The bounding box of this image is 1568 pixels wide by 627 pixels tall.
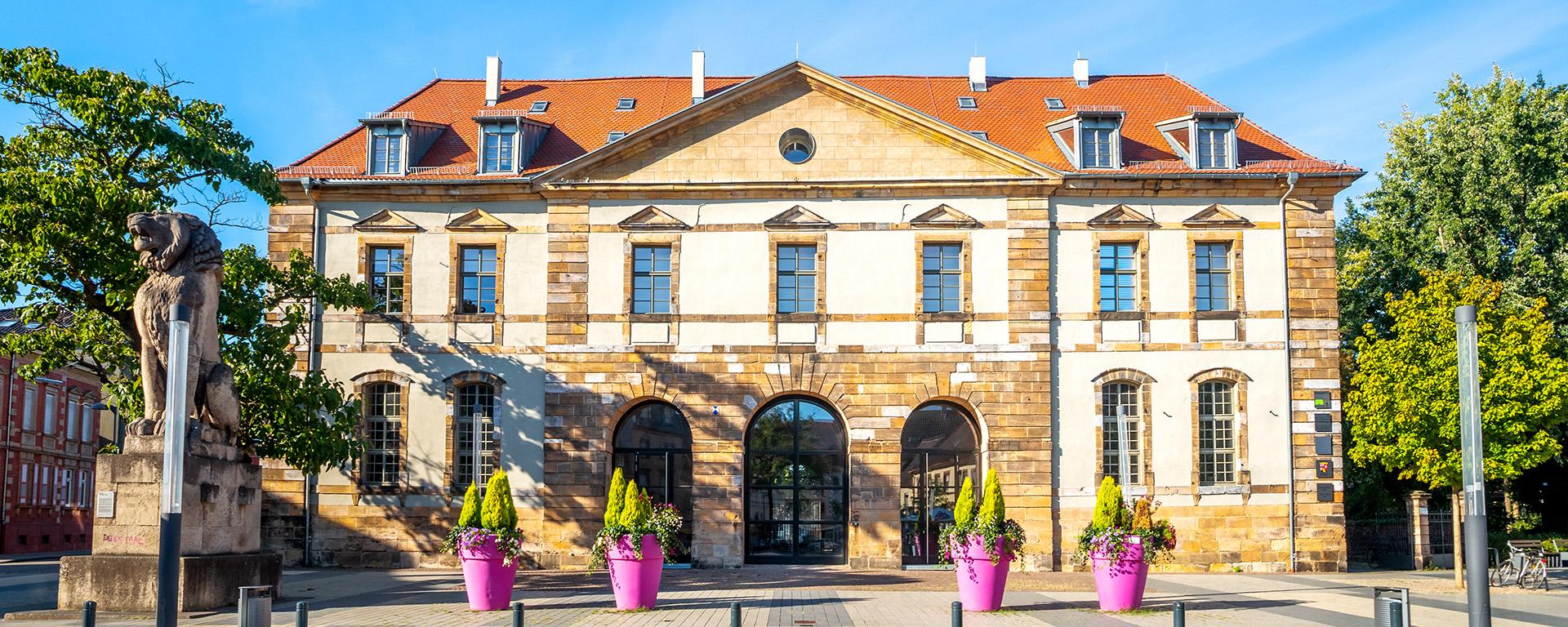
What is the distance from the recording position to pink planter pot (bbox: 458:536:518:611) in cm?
1786

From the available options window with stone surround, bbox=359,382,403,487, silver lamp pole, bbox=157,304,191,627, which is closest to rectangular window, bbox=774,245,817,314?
window with stone surround, bbox=359,382,403,487

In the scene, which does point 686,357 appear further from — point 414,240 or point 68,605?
point 68,605

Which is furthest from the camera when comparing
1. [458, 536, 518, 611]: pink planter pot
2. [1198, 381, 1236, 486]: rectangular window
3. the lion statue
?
[1198, 381, 1236, 486]: rectangular window

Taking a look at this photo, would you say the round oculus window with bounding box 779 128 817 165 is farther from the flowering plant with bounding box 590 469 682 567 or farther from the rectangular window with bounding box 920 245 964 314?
the flowering plant with bounding box 590 469 682 567

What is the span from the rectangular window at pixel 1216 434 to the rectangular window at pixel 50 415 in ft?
128

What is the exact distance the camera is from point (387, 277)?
1100 inches

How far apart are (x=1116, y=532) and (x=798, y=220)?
11.4m

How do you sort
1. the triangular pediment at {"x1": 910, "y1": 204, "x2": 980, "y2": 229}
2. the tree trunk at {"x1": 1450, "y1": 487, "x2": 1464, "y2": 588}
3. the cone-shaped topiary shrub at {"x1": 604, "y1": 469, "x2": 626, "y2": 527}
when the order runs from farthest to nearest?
the triangular pediment at {"x1": 910, "y1": 204, "x2": 980, "y2": 229}
the tree trunk at {"x1": 1450, "y1": 487, "x2": 1464, "y2": 588}
the cone-shaped topiary shrub at {"x1": 604, "y1": 469, "x2": 626, "y2": 527}

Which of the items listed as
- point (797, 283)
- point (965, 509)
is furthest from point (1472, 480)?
point (797, 283)

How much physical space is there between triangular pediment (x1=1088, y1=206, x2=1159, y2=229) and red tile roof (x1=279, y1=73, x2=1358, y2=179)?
91cm

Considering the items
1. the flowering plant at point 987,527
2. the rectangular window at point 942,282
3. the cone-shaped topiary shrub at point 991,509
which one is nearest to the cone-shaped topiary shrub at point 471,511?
the flowering plant at point 987,527

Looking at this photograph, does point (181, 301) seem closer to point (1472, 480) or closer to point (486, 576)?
point (486, 576)

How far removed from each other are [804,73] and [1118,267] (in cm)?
777

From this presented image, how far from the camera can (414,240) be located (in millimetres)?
27844
